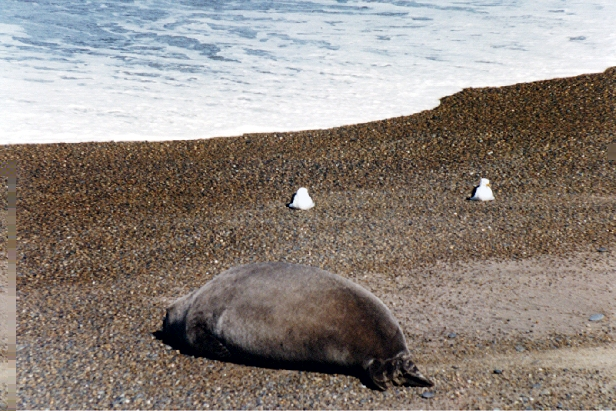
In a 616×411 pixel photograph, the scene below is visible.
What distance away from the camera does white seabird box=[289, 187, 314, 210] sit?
6.00 meters

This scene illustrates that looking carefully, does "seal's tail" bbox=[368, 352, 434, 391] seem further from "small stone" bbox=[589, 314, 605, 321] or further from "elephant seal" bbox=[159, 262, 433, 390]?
"small stone" bbox=[589, 314, 605, 321]

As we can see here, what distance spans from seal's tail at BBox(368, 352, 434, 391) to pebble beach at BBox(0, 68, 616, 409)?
0.07 meters

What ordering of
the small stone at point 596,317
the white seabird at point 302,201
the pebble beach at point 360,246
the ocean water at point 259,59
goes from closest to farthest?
the pebble beach at point 360,246, the small stone at point 596,317, the white seabird at point 302,201, the ocean water at point 259,59

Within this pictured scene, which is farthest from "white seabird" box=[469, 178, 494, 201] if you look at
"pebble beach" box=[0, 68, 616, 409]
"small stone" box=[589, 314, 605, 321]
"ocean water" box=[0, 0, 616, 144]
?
"ocean water" box=[0, 0, 616, 144]

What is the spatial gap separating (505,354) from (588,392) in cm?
49

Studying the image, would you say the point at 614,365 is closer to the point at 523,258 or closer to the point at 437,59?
the point at 523,258

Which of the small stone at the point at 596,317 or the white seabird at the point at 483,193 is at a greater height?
the white seabird at the point at 483,193

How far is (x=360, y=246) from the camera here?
5320 mm

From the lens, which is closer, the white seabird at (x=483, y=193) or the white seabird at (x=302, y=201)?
the white seabird at (x=302, y=201)

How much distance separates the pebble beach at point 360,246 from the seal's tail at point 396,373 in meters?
0.07

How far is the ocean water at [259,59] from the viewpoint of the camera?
9102 mm

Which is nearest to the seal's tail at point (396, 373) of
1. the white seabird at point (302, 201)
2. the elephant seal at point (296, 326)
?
the elephant seal at point (296, 326)

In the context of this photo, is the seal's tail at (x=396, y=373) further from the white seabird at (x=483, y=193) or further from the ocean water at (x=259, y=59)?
the ocean water at (x=259, y=59)

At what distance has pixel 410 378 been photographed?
11.6ft
